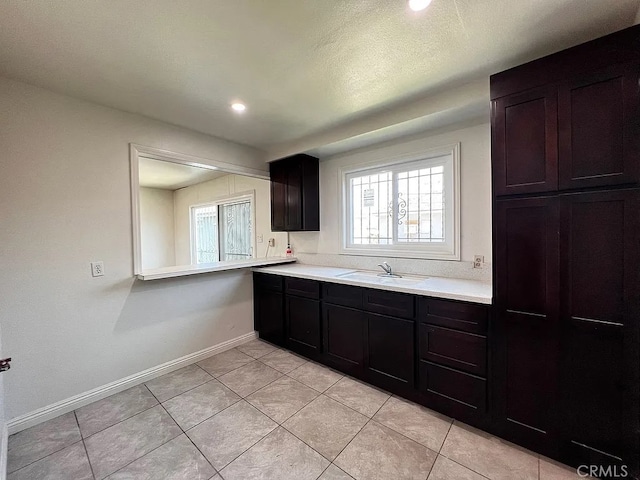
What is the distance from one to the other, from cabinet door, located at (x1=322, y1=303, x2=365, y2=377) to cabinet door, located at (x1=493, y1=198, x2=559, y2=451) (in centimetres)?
105

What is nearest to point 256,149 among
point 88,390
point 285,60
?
point 285,60

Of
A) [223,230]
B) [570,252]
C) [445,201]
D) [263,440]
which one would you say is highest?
[445,201]

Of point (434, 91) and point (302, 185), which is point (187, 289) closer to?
point (302, 185)

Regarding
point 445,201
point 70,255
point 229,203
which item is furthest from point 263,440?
point 229,203

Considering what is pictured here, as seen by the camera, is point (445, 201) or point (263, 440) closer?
point (263, 440)

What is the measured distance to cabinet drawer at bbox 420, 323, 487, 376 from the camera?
5.76 feet

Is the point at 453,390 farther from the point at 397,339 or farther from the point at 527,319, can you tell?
the point at 527,319

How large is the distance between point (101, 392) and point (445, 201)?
11.5 feet

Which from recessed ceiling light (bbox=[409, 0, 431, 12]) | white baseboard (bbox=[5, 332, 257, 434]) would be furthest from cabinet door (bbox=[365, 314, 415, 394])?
recessed ceiling light (bbox=[409, 0, 431, 12])

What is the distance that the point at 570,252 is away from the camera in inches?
57.1

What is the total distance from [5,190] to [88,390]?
1.66 metres

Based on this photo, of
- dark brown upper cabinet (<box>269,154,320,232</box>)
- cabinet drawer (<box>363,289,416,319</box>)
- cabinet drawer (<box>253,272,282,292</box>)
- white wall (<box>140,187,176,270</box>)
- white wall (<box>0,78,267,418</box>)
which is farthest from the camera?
white wall (<box>140,187,176,270</box>)

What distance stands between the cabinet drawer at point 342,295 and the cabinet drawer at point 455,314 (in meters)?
0.57

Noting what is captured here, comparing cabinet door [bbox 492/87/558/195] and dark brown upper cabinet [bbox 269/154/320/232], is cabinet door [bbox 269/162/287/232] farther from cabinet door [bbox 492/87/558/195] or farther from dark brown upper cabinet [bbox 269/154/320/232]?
cabinet door [bbox 492/87/558/195]
